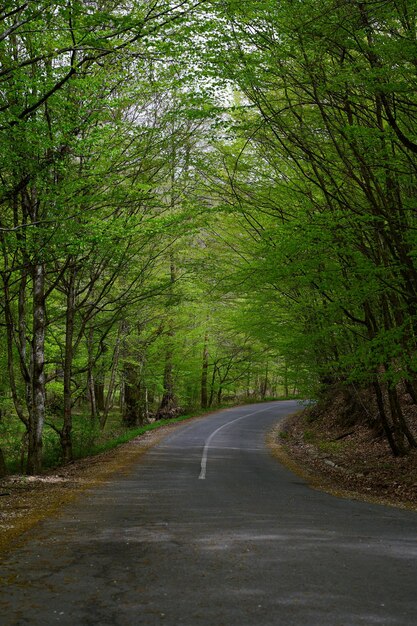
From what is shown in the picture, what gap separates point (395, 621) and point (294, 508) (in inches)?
190

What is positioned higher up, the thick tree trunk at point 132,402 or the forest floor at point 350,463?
the thick tree trunk at point 132,402

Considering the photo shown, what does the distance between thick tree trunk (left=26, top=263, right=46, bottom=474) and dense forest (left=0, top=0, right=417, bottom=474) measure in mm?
45

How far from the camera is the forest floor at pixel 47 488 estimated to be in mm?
7604

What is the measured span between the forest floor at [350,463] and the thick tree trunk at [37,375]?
22.1 ft

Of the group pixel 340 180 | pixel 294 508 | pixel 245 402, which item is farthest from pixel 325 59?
pixel 245 402

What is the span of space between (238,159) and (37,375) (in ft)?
24.4

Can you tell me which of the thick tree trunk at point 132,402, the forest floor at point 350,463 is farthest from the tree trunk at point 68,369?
the thick tree trunk at point 132,402

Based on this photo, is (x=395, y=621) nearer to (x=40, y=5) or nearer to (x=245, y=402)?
(x=40, y=5)

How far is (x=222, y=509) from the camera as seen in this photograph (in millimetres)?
8547

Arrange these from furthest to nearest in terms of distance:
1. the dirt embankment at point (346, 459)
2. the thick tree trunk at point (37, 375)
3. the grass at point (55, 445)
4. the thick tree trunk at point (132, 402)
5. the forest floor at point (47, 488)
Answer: the thick tree trunk at point (132, 402) → the grass at point (55, 445) → the thick tree trunk at point (37, 375) → the dirt embankment at point (346, 459) → the forest floor at point (47, 488)

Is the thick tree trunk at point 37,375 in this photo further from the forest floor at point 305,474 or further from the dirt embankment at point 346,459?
the dirt embankment at point 346,459

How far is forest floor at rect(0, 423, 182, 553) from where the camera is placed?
24.9 feet

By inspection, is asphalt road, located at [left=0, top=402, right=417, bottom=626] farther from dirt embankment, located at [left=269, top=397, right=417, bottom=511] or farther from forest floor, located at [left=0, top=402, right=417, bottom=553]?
dirt embankment, located at [left=269, top=397, right=417, bottom=511]

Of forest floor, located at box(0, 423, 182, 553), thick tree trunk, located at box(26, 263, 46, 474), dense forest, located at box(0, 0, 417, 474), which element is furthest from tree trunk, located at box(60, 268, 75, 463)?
thick tree trunk, located at box(26, 263, 46, 474)
